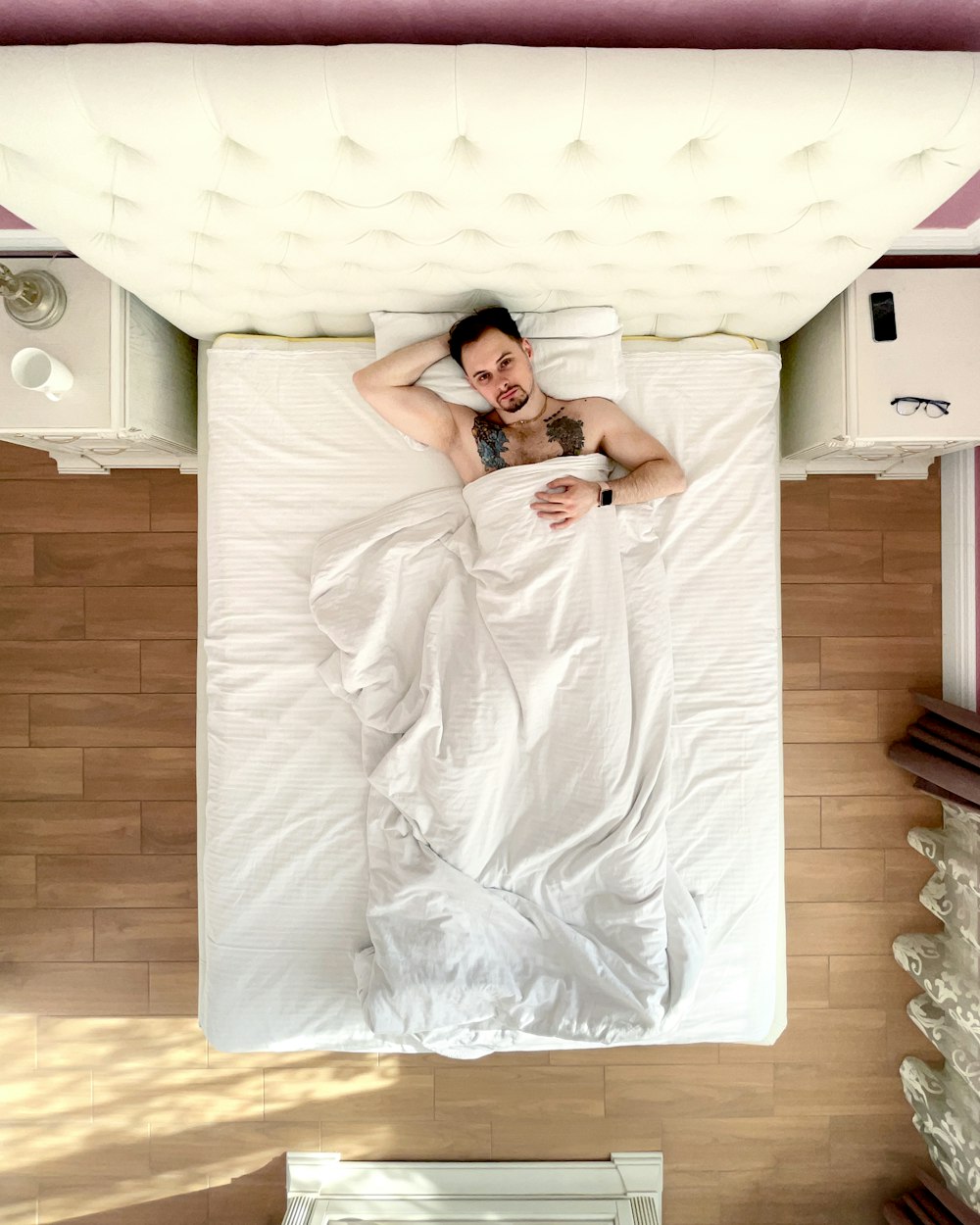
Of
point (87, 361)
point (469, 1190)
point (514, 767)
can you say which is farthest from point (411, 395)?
point (469, 1190)

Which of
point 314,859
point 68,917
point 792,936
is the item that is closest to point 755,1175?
point 792,936

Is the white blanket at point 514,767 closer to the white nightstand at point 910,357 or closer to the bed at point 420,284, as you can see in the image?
the bed at point 420,284

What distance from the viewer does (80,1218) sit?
7.16 feet

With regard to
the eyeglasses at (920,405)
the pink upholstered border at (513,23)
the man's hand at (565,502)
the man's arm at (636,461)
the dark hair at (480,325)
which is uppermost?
the pink upholstered border at (513,23)

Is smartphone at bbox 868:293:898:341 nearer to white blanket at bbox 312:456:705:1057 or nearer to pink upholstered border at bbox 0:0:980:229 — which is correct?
pink upholstered border at bbox 0:0:980:229

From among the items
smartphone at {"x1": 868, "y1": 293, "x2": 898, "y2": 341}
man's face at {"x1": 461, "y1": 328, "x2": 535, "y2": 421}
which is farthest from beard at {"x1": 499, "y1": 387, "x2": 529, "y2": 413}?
smartphone at {"x1": 868, "y1": 293, "x2": 898, "y2": 341}

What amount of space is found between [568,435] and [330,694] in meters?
0.85

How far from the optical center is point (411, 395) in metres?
1.70

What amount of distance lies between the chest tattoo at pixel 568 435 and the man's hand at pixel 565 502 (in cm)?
8

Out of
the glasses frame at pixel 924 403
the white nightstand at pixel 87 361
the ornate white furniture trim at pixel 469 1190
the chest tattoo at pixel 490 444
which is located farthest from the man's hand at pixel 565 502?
the ornate white furniture trim at pixel 469 1190

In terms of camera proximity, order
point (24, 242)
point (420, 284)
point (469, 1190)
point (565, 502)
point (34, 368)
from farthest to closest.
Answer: point (469, 1190) → point (24, 242) → point (565, 502) → point (420, 284) → point (34, 368)

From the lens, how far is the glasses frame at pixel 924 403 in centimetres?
164

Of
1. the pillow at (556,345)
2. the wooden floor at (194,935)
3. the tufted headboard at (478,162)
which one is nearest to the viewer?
the tufted headboard at (478,162)

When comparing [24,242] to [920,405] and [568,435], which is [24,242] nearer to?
[568,435]
